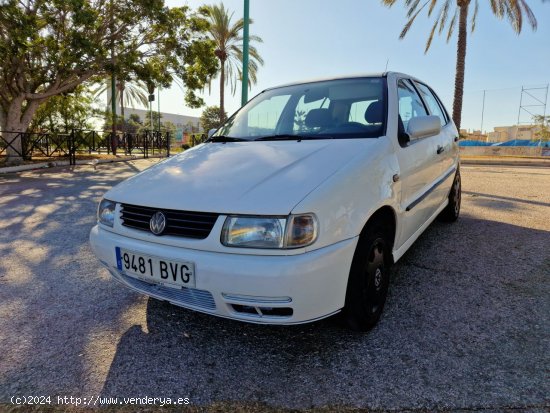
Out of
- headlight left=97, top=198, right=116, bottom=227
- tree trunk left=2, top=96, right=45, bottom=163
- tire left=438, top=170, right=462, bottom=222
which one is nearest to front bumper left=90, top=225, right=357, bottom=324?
headlight left=97, top=198, right=116, bottom=227

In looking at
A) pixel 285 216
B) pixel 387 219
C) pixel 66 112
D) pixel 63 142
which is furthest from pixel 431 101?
pixel 66 112

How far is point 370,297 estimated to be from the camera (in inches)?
85.9

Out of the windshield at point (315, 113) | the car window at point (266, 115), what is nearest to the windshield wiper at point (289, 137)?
the windshield at point (315, 113)

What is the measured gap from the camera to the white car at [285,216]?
176 centimetres

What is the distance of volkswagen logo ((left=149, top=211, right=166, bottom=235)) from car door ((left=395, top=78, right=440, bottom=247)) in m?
1.52

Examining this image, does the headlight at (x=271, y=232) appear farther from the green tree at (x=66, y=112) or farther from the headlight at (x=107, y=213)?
the green tree at (x=66, y=112)

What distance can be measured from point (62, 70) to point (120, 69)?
1.78 metres

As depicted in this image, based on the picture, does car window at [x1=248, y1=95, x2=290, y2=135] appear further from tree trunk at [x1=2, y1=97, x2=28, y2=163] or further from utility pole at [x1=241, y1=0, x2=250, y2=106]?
tree trunk at [x1=2, y1=97, x2=28, y2=163]

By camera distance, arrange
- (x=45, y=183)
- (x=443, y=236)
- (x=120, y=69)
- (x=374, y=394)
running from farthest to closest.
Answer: (x=120, y=69) → (x=45, y=183) → (x=443, y=236) → (x=374, y=394)

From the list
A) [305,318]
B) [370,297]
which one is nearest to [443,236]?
[370,297]

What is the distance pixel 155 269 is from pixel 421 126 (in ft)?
6.50

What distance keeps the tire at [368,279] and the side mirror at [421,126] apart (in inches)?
30.1

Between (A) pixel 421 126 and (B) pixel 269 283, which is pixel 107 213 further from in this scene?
(A) pixel 421 126

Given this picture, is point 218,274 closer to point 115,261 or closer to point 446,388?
point 115,261
